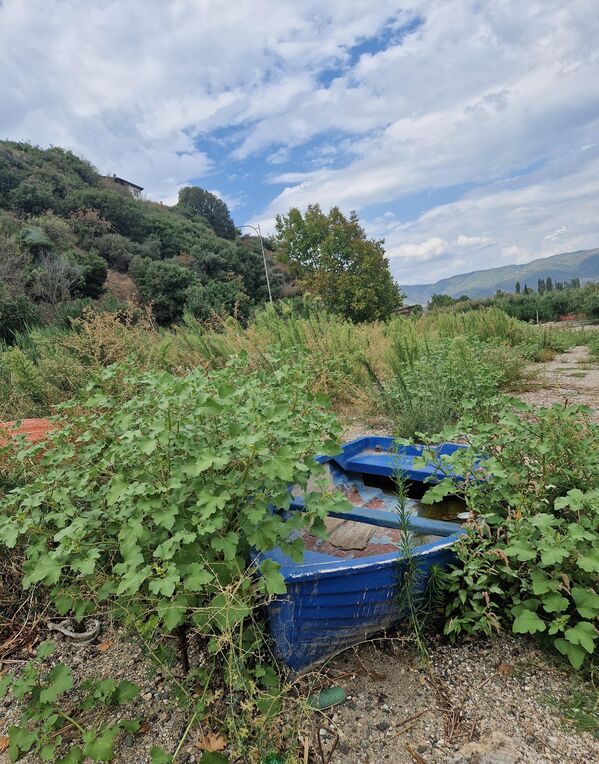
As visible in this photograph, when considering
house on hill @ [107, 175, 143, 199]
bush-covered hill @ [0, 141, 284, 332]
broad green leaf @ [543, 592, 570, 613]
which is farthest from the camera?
house on hill @ [107, 175, 143, 199]

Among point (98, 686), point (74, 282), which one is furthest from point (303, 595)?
point (74, 282)

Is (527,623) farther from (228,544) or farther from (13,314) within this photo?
(13,314)

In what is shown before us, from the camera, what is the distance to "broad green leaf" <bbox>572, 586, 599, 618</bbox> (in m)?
1.35

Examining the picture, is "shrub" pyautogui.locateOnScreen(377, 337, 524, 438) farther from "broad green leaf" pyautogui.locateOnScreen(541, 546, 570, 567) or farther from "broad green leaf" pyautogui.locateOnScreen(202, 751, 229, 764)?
"broad green leaf" pyautogui.locateOnScreen(202, 751, 229, 764)

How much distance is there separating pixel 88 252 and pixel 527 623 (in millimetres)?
26691

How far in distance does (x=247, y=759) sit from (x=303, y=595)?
50 centimetres

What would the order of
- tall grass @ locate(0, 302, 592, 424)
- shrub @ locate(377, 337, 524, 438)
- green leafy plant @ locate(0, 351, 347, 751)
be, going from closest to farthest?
green leafy plant @ locate(0, 351, 347, 751)
shrub @ locate(377, 337, 524, 438)
tall grass @ locate(0, 302, 592, 424)

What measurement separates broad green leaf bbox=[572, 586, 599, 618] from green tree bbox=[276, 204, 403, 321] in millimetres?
18499

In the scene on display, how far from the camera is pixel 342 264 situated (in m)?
20.8

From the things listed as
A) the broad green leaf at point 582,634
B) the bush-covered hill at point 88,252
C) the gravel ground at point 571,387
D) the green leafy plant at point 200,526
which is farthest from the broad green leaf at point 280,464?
the bush-covered hill at point 88,252

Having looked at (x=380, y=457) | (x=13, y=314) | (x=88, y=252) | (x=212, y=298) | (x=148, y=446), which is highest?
(x=88, y=252)

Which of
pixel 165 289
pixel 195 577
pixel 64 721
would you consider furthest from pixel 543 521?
pixel 165 289

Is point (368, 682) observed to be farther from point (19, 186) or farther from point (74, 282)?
point (19, 186)

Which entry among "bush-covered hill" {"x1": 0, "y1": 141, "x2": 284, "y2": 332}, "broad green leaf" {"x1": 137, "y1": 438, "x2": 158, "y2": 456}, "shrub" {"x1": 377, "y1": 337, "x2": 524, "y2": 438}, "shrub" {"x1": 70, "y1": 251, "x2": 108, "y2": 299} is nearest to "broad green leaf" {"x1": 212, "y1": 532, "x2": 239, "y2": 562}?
"broad green leaf" {"x1": 137, "y1": 438, "x2": 158, "y2": 456}
